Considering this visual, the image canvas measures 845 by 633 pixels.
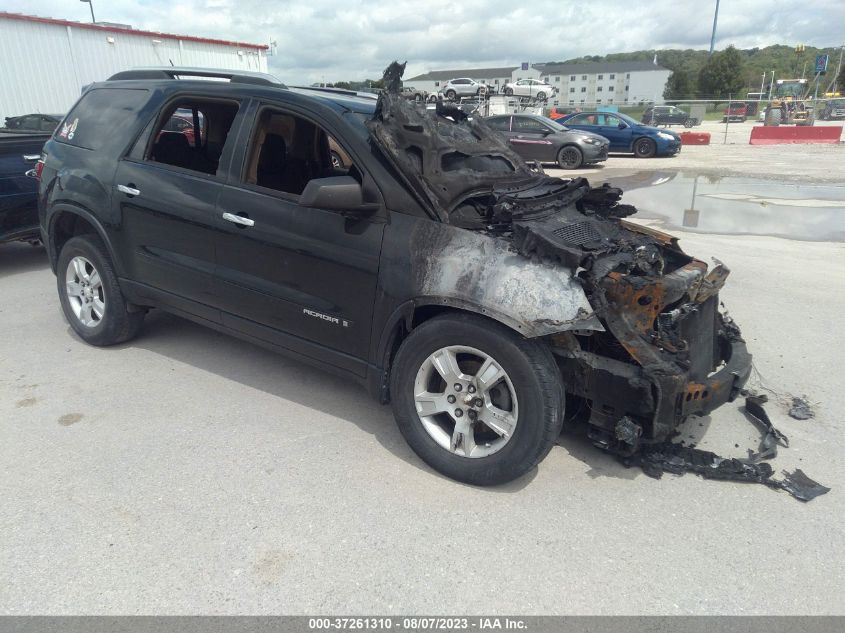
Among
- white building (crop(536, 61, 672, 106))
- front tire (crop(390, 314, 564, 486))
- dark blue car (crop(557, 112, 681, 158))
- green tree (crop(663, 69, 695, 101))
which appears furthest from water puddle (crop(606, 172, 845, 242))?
white building (crop(536, 61, 672, 106))

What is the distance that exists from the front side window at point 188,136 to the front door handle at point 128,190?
0.80 feet

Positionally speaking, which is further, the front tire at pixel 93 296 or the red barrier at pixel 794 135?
the red barrier at pixel 794 135

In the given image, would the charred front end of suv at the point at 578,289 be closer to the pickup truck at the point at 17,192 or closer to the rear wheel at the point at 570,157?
the pickup truck at the point at 17,192

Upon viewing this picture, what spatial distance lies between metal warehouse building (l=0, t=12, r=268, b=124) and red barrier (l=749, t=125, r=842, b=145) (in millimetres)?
24493

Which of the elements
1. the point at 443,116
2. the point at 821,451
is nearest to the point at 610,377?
the point at 821,451

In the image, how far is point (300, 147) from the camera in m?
4.47

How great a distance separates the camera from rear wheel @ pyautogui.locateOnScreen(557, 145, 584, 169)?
18.4m

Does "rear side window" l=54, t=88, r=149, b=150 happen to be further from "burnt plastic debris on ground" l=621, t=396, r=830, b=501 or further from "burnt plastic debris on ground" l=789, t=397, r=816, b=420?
"burnt plastic debris on ground" l=789, t=397, r=816, b=420

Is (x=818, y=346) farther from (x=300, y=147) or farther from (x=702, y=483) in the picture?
(x=300, y=147)

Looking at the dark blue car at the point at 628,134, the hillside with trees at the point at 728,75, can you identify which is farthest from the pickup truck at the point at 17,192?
the hillside with trees at the point at 728,75

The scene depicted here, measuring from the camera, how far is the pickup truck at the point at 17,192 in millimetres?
6648

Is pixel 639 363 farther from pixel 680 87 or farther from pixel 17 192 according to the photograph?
pixel 680 87

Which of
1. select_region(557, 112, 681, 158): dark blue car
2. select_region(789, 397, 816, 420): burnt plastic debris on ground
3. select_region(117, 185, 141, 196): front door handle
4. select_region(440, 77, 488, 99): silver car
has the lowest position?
select_region(789, 397, 816, 420): burnt plastic debris on ground

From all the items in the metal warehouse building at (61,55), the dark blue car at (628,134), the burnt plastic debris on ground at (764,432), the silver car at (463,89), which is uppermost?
the metal warehouse building at (61,55)
